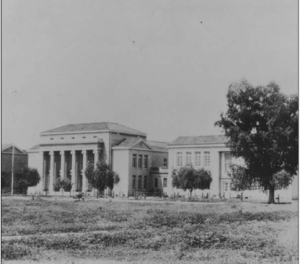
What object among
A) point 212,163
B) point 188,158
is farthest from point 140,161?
point 212,163

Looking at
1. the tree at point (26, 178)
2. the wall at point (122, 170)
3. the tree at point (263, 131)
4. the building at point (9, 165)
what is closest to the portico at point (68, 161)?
the tree at point (26, 178)

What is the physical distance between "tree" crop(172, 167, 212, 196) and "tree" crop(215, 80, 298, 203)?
1958cm

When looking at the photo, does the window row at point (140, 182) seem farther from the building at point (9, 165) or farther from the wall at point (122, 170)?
the building at point (9, 165)

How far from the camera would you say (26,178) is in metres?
24.5

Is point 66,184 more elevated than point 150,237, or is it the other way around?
point 66,184

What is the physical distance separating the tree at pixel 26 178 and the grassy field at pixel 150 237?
23.3 feet

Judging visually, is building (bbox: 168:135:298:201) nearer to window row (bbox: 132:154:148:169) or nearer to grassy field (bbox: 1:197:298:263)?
window row (bbox: 132:154:148:169)

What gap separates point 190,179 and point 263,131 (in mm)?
23086

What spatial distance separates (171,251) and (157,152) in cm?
2447

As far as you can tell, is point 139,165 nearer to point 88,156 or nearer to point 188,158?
point 88,156

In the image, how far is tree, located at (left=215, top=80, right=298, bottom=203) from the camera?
13047 mm

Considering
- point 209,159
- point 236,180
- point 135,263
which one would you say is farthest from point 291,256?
point 209,159

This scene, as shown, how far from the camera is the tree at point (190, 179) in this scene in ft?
127

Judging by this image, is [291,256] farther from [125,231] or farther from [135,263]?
[125,231]
